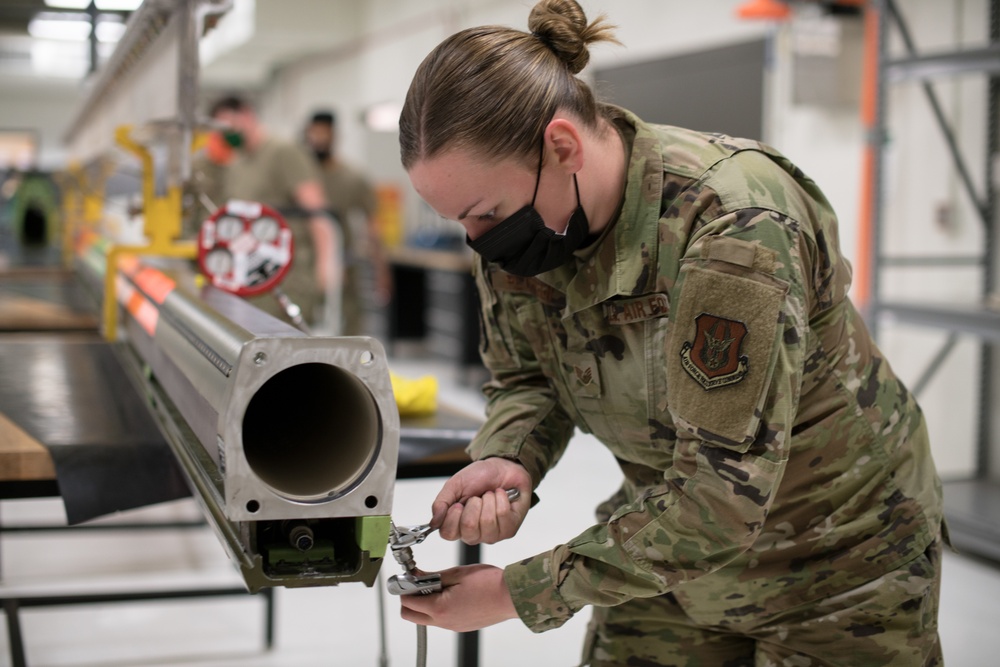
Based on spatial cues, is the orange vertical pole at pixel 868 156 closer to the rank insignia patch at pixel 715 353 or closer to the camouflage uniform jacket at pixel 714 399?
the camouflage uniform jacket at pixel 714 399

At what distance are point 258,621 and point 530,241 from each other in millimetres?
2099

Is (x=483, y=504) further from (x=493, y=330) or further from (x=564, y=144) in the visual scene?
(x=564, y=144)

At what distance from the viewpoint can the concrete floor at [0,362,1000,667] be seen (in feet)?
8.08

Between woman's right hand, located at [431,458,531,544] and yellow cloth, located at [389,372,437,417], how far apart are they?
51 cm

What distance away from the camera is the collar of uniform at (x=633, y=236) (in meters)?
1.12

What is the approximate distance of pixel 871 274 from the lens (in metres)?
3.57

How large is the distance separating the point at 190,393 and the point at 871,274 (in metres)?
2.88

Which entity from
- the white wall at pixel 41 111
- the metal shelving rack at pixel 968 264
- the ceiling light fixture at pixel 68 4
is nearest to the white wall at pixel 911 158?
the metal shelving rack at pixel 968 264

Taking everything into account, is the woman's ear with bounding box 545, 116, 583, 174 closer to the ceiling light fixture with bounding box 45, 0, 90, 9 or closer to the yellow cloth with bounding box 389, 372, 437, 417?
the yellow cloth with bounding box 389, 372, 437, 417

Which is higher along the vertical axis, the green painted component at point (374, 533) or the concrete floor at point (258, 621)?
the green painted component at point (374, 533)

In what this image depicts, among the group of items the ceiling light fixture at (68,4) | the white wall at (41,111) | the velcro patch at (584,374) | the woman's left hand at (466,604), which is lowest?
the woman's left hand at (466,604)

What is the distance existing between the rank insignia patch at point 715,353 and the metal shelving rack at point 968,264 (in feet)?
7.96

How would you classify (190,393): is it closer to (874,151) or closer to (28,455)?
(28,455)

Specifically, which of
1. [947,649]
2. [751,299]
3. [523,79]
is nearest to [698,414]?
[751,299]
